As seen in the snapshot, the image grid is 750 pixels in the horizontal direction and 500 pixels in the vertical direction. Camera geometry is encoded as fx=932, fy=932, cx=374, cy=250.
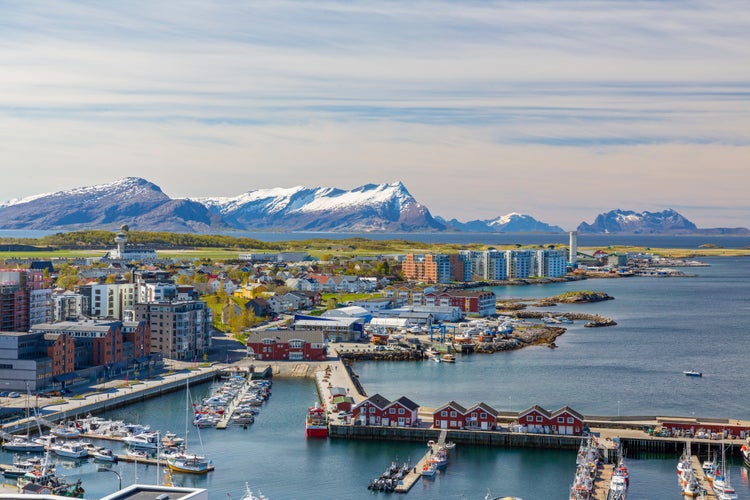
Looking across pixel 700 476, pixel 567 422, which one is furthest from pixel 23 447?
pixel 700 476

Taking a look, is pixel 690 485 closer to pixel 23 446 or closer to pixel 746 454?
pixel 746 454

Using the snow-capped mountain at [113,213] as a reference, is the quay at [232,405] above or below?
below

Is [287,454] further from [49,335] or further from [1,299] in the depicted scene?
[1,299]

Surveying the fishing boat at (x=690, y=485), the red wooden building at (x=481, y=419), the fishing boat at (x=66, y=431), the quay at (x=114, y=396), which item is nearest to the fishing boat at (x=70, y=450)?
the fishing boat at (x=66, y=431)

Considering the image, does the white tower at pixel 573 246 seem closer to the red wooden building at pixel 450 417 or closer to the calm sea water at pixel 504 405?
the calm sea water at pixel 504 405

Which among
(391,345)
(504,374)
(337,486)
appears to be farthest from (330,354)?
(337,486)

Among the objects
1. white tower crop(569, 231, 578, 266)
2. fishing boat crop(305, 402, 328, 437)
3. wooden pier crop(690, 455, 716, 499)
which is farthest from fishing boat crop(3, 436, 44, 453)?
white tower crop(569, 231, 578, 266)
